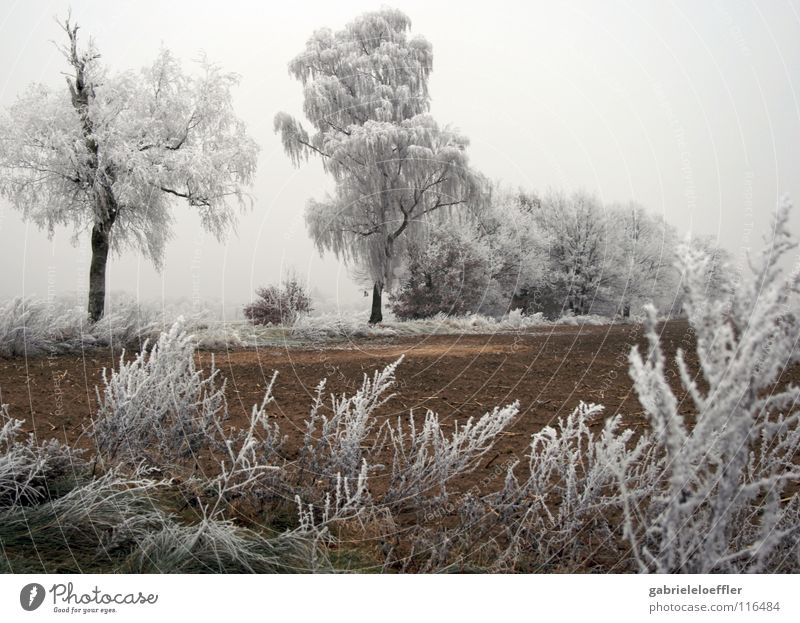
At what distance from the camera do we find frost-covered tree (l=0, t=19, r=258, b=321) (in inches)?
176

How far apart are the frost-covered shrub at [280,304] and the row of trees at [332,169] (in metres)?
0.45

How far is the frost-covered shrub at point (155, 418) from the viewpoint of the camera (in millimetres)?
2121

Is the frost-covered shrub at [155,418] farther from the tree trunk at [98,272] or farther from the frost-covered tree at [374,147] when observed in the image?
the tree trunk at [98,272]

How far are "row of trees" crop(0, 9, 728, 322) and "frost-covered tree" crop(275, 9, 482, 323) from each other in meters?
0.02

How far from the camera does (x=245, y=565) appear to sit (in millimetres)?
1694

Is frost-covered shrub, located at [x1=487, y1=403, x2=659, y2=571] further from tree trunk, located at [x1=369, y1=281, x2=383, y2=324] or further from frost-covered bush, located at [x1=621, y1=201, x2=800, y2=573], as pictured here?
tree trunk, located at [x1=369, y1=281, x2=383, y2=324]

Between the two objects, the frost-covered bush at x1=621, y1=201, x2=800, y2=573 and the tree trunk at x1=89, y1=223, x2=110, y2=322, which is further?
the tree trunk at x1=89, y1=223, x2=110, y2=322

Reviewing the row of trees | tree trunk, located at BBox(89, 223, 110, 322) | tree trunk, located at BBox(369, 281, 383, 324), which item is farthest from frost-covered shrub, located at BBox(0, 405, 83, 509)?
tree trunk, located at BBox(369, 281, 383, 324)

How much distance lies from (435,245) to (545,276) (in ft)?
4.71

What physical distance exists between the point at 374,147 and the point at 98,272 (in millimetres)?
2640

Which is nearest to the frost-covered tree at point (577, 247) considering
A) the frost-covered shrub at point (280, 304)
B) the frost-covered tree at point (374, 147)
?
the frost-covered tree at point (374, 147)

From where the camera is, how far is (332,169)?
5758 mm

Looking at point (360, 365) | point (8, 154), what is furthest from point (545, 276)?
point (8, 154)

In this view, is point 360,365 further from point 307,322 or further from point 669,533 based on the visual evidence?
point 669,533
